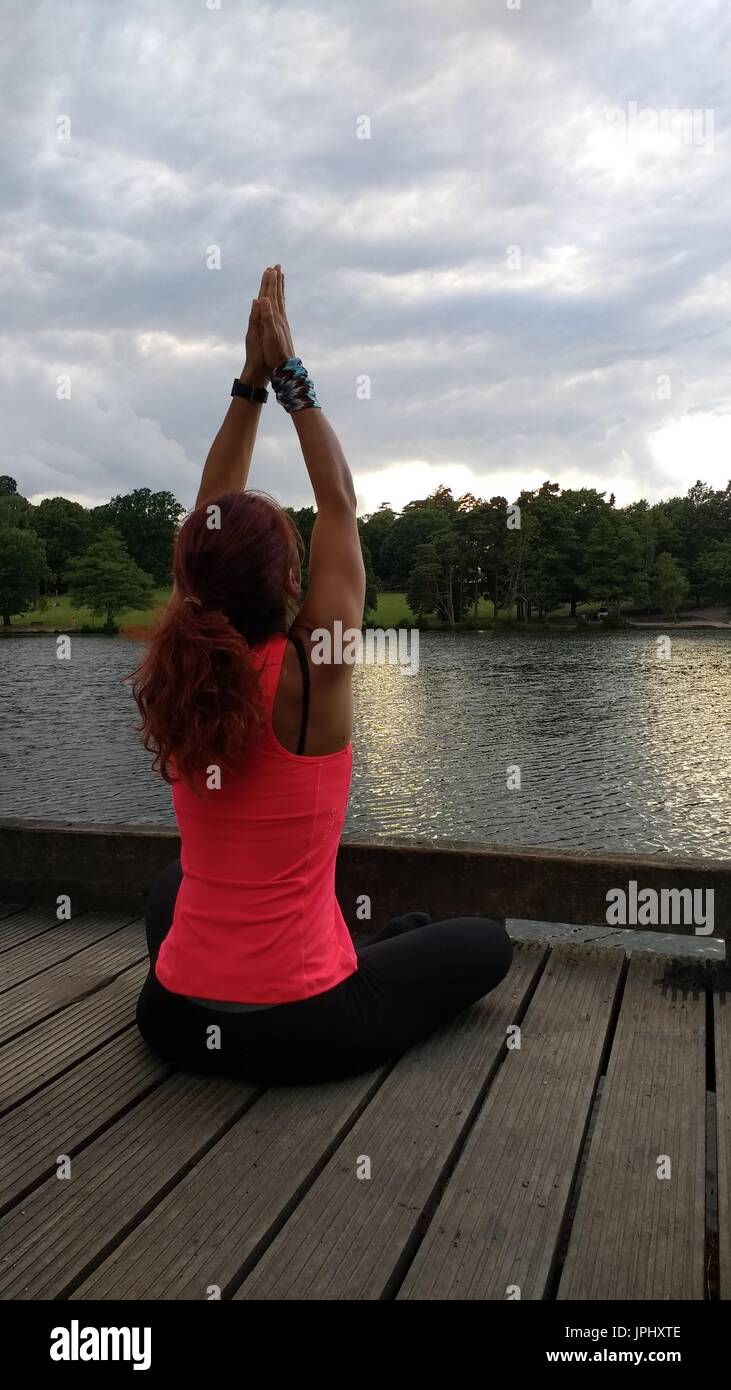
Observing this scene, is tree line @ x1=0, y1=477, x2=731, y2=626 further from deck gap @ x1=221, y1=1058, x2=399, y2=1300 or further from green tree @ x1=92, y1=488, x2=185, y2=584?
deck gap @ x1=221, y1=1058, x2=399, y2=1300

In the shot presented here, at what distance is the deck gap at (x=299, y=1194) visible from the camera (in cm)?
212

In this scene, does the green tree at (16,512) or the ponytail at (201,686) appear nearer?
the ponytail at (201,686)

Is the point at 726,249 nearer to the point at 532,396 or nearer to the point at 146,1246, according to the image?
the point at 532,396

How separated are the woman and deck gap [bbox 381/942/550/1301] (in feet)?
0.90

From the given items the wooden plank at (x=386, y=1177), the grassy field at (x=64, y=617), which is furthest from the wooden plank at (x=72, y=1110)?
the grassy field at (x=64, y=617)

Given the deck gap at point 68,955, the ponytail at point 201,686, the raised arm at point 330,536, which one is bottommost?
the deck gap at point 68,955

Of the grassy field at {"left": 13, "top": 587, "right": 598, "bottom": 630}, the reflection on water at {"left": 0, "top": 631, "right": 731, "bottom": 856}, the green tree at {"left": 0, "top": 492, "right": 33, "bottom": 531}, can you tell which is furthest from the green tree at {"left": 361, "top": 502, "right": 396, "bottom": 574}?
the reflection on water at {"left": 0, "top": 631, "right": 731, "bottom": 856}

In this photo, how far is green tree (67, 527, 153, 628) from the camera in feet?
315

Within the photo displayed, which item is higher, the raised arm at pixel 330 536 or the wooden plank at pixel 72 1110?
the raised arm at pixel 330 536

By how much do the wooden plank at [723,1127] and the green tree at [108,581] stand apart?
94494mm

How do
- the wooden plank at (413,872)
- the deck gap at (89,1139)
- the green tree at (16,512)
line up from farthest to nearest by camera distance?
the green tree at (16,512), the wooden plank at (413,872), the deck gap at (89,1139)

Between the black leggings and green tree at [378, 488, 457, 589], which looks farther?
green tree at [378, 488, 457, 589]

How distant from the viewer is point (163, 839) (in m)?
4.38

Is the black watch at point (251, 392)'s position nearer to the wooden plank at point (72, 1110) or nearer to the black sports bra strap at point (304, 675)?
the black sports bra strap at point (304, 675)
